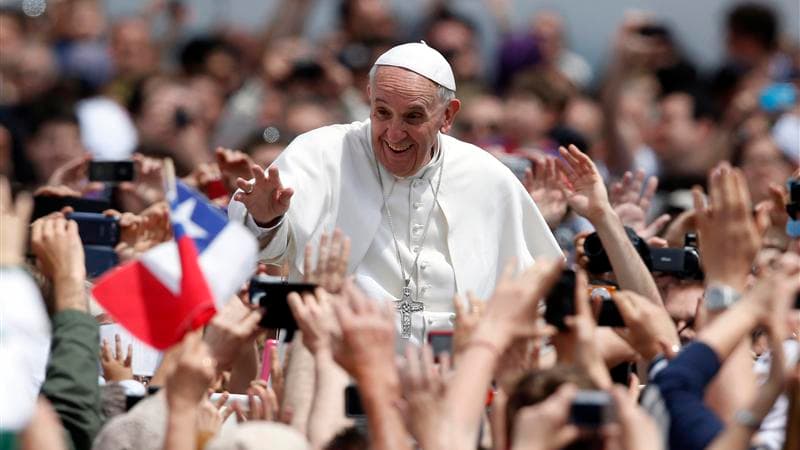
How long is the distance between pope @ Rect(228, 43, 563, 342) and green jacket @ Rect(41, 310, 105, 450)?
61.3 inches

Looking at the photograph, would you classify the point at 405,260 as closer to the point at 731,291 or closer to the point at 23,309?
the point at 731,291

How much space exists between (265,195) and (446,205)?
0.99 metres

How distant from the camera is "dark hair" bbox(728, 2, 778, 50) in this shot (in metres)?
13.7

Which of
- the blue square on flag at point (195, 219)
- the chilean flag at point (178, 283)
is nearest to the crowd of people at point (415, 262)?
the chilean flag at point (178, 283)

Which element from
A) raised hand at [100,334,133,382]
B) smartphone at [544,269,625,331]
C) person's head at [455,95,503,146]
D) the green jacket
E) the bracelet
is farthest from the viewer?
person's head at [455,95,503,146]

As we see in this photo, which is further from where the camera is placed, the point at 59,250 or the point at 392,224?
the point at 392,224

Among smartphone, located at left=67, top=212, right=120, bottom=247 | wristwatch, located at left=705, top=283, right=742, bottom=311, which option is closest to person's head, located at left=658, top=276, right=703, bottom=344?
wristwatch, located at left=705, top=283, right=742, bottom=311

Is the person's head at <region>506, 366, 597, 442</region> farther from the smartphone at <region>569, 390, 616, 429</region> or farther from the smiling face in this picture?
the smiling face

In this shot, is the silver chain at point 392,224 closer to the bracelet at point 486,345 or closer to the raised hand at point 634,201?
the raised hand at point 634,201

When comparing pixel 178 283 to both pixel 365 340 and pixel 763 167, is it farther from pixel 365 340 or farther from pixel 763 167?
pixel 763 167

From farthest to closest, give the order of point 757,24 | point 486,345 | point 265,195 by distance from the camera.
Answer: point 757,24 → point 265,195 → point 486,345

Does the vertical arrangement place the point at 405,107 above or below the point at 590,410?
above

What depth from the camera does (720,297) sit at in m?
5.50

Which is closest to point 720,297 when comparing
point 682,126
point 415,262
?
point 415,262
